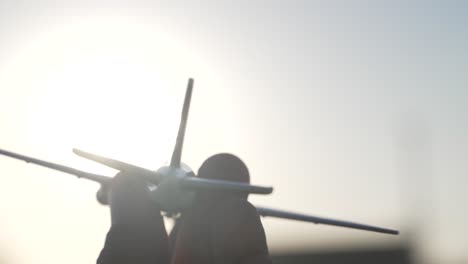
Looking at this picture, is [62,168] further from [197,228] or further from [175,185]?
[197,228]

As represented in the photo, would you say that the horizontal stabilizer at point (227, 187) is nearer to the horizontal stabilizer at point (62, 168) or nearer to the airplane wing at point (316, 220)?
the airplane wing at point (316, 220)

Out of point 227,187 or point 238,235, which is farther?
point 227,187

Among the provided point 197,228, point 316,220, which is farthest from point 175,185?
point 197,228

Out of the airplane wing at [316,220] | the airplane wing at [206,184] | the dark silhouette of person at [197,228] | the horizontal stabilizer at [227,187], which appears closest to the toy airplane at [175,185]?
the airplane wing at [316,220]

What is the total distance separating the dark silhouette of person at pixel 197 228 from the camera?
10188 mm

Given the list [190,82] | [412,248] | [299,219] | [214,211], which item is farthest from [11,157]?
[412,248]

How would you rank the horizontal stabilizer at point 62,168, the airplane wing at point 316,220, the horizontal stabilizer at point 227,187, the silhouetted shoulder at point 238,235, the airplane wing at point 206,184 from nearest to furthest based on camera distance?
the silhouetted shoulder at point 238,235
the horizontal stabilizer at point 227,187
the airplane wing at point 206,184
the airplane wing at point 316,220
the horizontal stabilizer at point 62,168

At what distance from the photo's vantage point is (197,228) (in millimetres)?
10891

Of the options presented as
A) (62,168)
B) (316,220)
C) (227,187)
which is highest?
(62,168)

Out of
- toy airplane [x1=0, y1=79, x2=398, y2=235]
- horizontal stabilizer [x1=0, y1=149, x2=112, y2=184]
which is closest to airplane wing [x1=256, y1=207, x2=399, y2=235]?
toy airplane [x1=0, y1=79, x2=398, y2=235]

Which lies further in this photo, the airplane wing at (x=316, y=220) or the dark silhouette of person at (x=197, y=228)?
the airplane wing at (x=316, y=220)

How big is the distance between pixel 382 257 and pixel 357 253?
742 centimetres

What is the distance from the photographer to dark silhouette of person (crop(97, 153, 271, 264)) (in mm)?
10188

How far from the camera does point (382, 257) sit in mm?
114750
